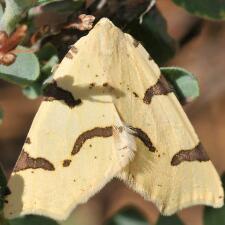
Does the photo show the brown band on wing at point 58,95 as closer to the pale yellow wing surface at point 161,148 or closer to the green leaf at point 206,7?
the pale yellow wing surface at point 161,148

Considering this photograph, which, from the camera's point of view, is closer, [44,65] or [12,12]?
[12,12]

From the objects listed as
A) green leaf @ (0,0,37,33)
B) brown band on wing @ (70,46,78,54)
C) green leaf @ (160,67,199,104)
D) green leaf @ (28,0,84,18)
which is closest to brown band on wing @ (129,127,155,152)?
green leaf @ (160,67,199,104)

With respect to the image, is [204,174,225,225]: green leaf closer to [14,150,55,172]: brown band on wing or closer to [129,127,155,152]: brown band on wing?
[129,127,155,152]: brown band on wing

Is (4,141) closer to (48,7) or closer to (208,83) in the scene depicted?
(208,83)

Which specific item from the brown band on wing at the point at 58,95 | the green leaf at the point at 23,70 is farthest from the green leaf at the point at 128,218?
the green leaf at the point at 23,70

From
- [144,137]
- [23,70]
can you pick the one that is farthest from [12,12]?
[144,137]

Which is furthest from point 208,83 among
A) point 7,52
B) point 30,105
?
point 7,52

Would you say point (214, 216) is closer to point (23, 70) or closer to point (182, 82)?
point (182, 82)
